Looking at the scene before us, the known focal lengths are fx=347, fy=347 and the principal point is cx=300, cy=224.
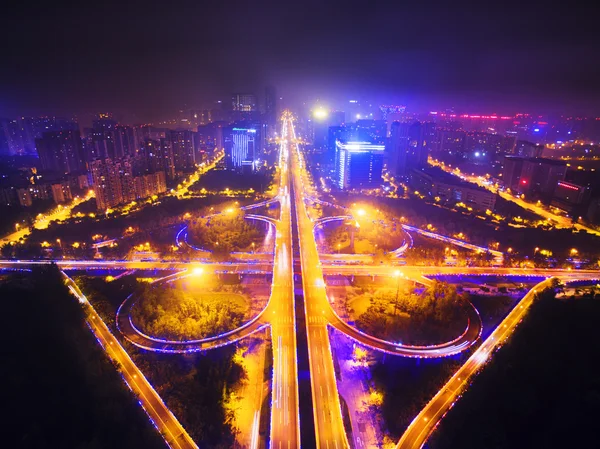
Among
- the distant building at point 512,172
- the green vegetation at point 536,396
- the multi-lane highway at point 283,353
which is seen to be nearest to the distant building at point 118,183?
the multi-lane highway at point 283,353

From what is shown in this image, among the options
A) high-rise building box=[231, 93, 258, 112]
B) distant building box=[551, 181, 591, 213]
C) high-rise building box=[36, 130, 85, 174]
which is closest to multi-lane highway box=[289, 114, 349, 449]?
distant building box=[551, 181, 591, 213]

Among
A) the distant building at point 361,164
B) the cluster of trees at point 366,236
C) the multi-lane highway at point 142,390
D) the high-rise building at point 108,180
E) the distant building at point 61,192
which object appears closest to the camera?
the multi-lane highway at point 142,390

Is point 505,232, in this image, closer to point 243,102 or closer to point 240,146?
point 240,146

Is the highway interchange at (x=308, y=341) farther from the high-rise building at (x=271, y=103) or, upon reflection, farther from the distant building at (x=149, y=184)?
the high-rise building at (x=271, y=103)

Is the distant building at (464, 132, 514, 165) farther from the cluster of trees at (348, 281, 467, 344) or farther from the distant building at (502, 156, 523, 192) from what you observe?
the cluster of trees at (348, 281, 467, 344)

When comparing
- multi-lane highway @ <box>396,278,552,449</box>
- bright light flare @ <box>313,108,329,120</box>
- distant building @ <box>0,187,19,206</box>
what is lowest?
multi-lane highway @ <box>396,278,552,449</box>

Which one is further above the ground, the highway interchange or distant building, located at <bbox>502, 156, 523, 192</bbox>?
distant building, located at <bbox>502, 156, 523, 192</bbox>
